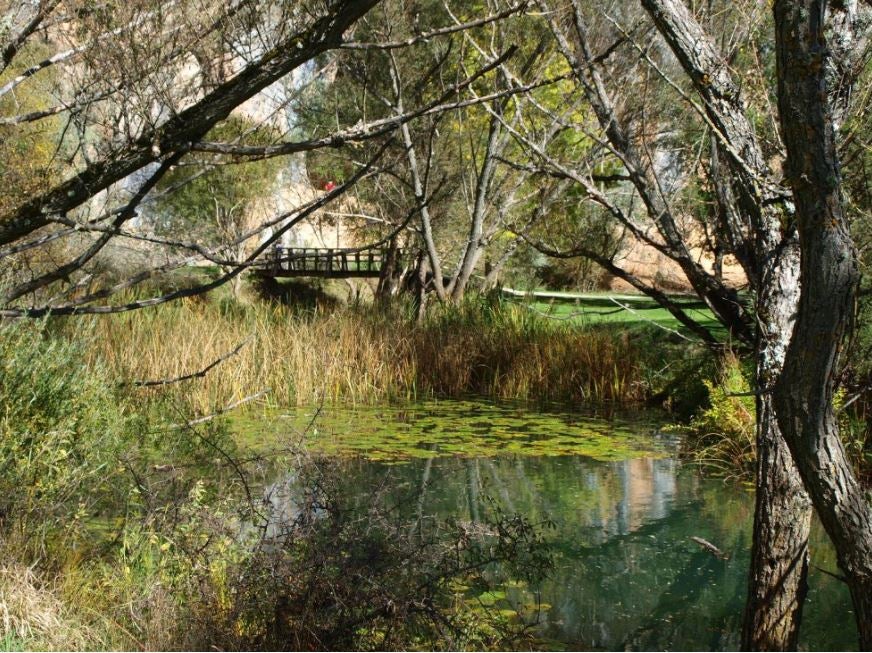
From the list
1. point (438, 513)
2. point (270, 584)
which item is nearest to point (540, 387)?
point (438, 513)

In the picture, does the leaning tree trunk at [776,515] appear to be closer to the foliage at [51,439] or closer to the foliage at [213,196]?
the foliage at [51,439]

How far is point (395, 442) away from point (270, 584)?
475 cm

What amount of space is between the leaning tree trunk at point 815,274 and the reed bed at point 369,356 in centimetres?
723

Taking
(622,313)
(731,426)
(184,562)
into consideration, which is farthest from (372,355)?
(184,562)

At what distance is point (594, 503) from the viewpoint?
23.7 ft

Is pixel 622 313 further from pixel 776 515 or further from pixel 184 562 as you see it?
pixel 184 562

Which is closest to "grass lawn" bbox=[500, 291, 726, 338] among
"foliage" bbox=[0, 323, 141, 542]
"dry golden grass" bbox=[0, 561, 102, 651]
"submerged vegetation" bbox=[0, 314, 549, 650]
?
"submerged vegetation" bbox=[0, 314, 549, 650]

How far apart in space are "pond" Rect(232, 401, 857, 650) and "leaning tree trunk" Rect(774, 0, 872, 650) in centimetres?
139

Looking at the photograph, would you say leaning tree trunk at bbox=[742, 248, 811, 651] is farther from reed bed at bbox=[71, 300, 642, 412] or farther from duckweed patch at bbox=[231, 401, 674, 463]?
reed bed at bbox=[71, 300, 642, 412]

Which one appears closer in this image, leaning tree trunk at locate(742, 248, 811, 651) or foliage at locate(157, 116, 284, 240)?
leaning tree trunk at locate(742, 248, 811, 651)

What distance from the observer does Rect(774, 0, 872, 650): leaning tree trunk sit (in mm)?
2576

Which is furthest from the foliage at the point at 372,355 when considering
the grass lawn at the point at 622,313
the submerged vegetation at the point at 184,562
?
the submerged vegetation at the point at 184,562

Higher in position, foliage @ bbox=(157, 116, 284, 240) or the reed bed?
foliage @ bbox=(157, 116, 284, 240)

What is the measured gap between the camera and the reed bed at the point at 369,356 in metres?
10.1
